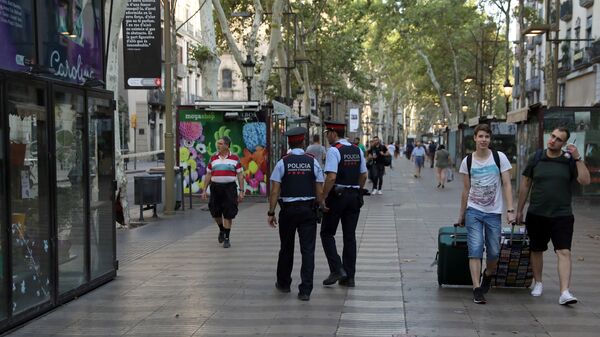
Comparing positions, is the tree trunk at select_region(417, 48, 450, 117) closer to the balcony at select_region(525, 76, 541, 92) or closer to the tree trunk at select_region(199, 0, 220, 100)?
the balcony at select_region(525, 76, 541, 92)

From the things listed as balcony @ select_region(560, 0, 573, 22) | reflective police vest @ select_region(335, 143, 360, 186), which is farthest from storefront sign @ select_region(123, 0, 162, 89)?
balcony @ select_region(560, 0, 573, 22)

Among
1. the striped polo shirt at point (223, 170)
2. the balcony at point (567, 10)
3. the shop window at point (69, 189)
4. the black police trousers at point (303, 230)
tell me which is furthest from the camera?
the balcony at point (567, 10)

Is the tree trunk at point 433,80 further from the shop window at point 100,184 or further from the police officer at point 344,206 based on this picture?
the shop window at point 100,184

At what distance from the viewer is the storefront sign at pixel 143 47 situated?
43.9ft

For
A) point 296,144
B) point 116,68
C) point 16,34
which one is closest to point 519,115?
point 116,68

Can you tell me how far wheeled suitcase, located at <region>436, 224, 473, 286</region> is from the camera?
7352 millimetres

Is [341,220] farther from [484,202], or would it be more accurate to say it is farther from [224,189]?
[224,189]

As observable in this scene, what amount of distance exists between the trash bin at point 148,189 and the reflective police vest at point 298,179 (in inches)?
318

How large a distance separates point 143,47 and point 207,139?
5.52 meters

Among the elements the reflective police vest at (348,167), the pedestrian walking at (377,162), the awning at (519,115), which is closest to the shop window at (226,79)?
the pedestrian walking at (377,162)

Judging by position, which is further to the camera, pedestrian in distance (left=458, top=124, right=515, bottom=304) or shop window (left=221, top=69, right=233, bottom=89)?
shop window (left=221, top=69, right=233, bottom=89)

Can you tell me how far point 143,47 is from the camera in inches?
529

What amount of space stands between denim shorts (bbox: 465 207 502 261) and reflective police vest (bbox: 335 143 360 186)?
4.26ft

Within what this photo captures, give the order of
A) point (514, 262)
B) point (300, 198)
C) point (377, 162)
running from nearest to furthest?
point (300, 198)
point (514, 262)
point (377, 162)
